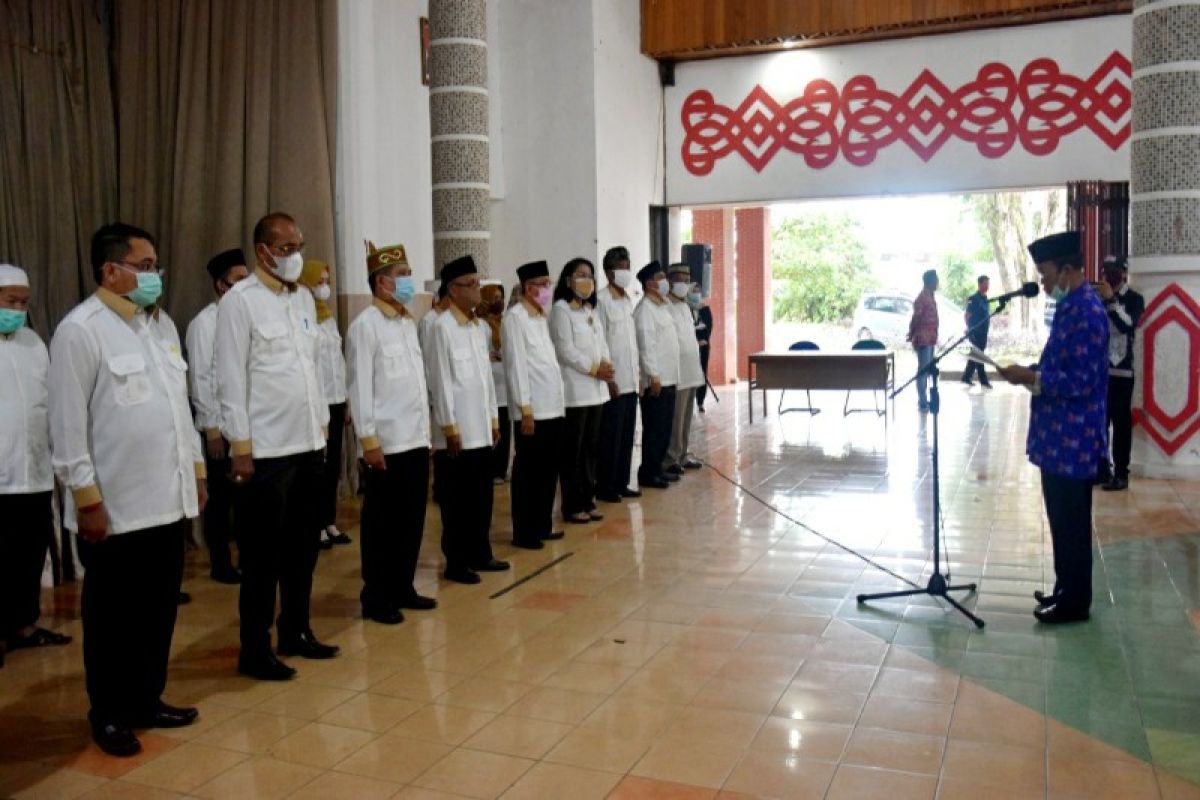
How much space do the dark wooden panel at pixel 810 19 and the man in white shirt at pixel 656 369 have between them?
4554 millimetres

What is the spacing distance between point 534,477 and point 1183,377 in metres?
4.76

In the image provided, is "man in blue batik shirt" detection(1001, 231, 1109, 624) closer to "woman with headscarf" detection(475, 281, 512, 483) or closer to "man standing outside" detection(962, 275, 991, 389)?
"woman with headscarf" detection(475, 281, 512, 483)

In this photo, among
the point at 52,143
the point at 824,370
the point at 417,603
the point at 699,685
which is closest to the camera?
the point at 699,685

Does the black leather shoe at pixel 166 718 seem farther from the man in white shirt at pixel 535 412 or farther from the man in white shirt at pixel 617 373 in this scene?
the man in white shirt at pixel 617 373

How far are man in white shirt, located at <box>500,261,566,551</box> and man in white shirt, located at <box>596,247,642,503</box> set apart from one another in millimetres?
1103

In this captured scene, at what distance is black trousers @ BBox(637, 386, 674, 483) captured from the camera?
7730 mm

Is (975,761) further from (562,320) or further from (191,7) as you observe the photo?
(191,7)

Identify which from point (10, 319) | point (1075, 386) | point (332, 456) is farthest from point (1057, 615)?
point (10, 319)

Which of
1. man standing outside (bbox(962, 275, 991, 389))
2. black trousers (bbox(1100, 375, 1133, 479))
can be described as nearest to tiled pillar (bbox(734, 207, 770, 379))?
man standing outside (bbox(962, 275, 991, 389))

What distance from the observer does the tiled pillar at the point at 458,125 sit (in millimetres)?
7988

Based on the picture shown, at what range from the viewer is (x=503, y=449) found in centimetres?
821

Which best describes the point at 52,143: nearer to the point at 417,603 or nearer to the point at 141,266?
the point at 141,266

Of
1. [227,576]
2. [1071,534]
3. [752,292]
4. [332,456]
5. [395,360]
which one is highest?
[752,292]

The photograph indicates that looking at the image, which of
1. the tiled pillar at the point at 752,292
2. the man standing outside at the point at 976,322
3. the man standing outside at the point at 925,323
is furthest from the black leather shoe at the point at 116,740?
the tiled pillar at the point at 752,292
